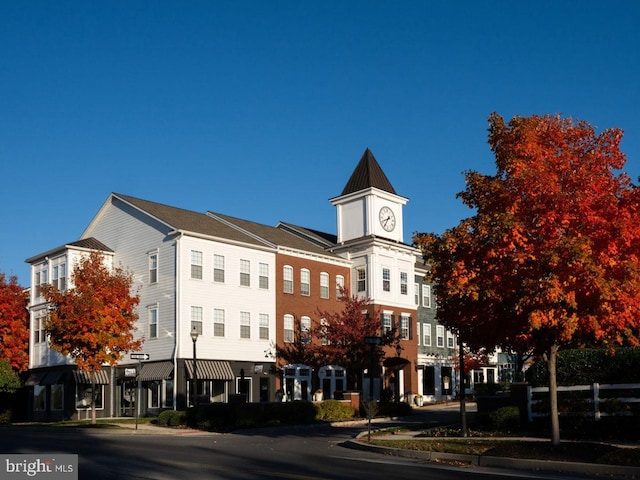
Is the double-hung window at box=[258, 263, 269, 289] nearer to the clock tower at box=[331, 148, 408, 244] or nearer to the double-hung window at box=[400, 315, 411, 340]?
the clock tower at box=[331, 148, 408, 244]

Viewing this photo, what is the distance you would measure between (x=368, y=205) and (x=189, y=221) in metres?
13.1

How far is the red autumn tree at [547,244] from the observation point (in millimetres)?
18438

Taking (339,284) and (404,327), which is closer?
(339,284)

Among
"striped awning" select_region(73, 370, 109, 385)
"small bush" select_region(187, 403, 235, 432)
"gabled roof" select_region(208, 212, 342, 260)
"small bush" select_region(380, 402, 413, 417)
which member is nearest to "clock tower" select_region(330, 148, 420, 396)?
"gabled roof" select_region(208, 212, 342, 260)

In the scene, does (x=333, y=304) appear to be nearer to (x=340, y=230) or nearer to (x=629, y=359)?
(x=340, y=230)

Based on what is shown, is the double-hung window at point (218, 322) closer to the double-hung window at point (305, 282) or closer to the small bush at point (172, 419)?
the double-hung window at point (305, 282)

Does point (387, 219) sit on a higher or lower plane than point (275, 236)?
higher

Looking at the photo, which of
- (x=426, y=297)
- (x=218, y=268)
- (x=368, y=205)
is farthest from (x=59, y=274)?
(x=426, y=297)

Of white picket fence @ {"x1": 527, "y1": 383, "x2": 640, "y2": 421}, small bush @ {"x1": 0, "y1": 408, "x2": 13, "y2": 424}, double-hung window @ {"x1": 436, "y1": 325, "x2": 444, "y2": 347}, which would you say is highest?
double-hung window @ {"x1": 436, "y1": 325, "x2": 444, "y2": 347}

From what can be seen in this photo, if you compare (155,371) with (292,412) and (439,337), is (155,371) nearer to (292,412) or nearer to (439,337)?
(292,412)

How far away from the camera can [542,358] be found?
26.2m

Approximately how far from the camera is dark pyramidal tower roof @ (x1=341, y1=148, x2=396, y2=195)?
5612 centimetres

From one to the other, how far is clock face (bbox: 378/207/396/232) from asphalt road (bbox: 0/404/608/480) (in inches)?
1179
